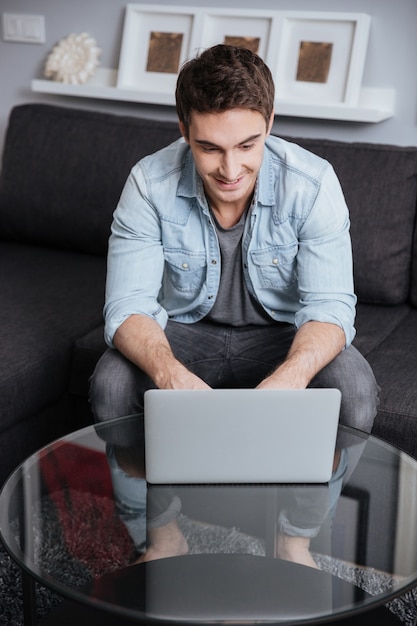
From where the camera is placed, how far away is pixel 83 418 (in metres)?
2.11

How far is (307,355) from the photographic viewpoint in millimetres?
1627

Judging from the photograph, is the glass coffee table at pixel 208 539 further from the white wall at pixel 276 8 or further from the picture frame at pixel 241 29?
the picture frame at pixel 241 29

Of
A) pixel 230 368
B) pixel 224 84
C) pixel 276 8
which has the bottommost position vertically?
pixel 230 368

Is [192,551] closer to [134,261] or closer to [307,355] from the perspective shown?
[307,355]

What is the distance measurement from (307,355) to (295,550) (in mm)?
466

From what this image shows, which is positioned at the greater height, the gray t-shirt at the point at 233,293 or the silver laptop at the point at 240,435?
the gray t-shirt at the point at 233,293

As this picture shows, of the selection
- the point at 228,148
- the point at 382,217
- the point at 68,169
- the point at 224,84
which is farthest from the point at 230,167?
the point at 68,169

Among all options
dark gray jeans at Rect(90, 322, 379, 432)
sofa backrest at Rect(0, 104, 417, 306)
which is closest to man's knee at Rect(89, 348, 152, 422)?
dark gray jeans at Rect(90, 322, 379, 432)

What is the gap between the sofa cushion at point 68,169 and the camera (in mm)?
2453

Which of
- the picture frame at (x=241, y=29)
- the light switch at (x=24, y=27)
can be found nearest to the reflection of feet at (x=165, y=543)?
the picture frame at (x=241, y=29)

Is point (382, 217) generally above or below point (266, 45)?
below

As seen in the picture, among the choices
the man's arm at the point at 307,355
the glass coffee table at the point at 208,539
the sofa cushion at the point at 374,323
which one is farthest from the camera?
the sofa cushion at the point at 374,323

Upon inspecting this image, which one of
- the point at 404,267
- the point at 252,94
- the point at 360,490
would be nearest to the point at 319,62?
the point at 404,267

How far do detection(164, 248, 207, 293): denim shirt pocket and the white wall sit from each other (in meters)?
0.90
